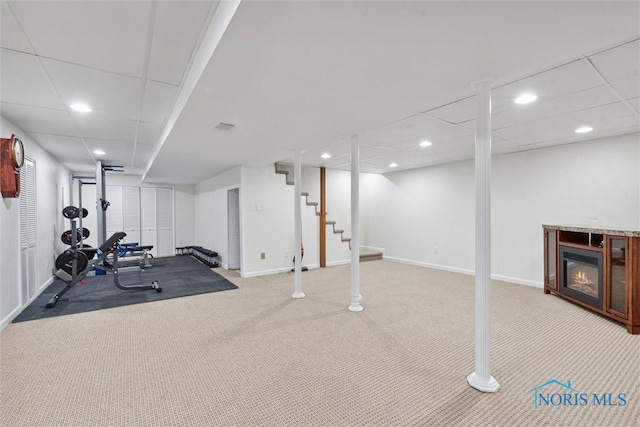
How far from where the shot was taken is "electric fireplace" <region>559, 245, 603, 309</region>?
3.37m

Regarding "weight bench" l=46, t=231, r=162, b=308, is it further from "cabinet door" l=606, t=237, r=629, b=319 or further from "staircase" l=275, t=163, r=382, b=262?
"cabinet door" l=606, t=237, r=629, b=319

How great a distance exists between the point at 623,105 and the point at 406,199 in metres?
4.21

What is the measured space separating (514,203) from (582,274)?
5.43ft

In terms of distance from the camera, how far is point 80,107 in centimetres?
304

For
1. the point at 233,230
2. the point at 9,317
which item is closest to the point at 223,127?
the point at 9,317

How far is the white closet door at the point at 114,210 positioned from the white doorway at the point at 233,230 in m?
3.90

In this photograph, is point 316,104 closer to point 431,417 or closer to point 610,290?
point 431,417

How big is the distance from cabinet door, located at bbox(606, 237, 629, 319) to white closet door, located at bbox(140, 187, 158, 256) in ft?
31.7

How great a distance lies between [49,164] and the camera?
5.16 m

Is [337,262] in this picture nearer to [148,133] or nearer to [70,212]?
[148,133]

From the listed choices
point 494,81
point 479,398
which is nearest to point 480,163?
point 494,81

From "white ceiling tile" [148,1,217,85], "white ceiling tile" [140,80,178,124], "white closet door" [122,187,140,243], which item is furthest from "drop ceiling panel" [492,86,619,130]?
"white closet door" [122,187,140,243]

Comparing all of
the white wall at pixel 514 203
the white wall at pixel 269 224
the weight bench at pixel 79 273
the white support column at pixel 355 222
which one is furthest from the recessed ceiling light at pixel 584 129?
the weight bench at pixel 79 273

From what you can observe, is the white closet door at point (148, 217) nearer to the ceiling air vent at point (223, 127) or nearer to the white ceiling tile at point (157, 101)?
the white ceiling tile at point (157, 101)
